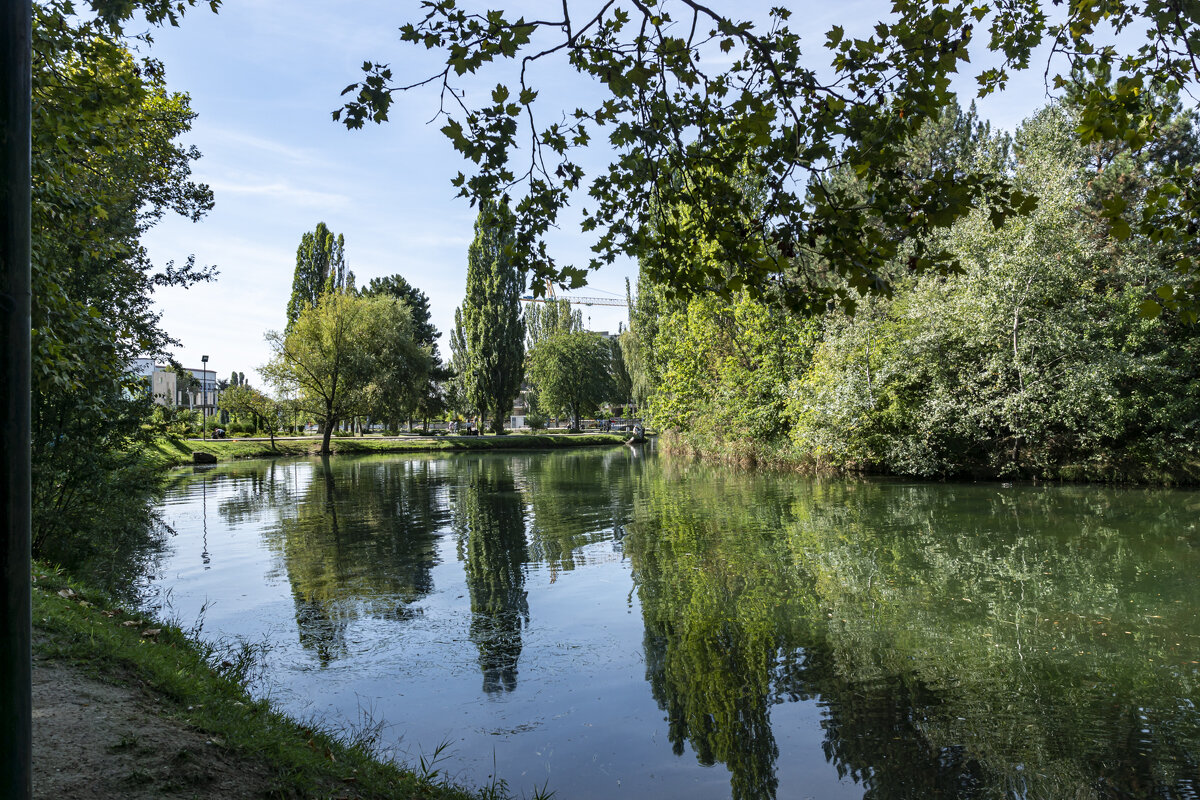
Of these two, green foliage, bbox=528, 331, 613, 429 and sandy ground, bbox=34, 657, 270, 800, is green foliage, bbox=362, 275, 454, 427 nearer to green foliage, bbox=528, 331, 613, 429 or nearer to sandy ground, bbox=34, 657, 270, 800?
green foliage, bbox=528, 331, 613, 429

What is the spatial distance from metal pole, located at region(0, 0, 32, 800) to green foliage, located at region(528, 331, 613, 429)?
72216 millimetres

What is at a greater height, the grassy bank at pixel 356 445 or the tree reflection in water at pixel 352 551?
the grassy bank at pixel 356 445

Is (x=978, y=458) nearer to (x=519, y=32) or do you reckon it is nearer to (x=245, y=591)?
(x=245, y=591)

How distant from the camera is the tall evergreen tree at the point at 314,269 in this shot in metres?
60.4

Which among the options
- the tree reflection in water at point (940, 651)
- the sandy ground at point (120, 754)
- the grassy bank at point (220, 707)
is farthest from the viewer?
the tree reflection in water at point (940, 651)

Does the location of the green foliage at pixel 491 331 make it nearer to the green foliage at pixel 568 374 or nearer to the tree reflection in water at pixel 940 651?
the green foliage at pixel 568 374

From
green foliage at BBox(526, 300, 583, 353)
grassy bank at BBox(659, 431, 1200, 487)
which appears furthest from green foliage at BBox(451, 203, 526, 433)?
grassy bank at BBox(659, 431, 1200, 487)

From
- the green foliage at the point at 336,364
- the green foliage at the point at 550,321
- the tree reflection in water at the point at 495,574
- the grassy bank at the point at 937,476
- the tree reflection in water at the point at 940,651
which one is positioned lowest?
the tree reflection in water at the point at 495,574

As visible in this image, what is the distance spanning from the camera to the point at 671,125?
5137 mm

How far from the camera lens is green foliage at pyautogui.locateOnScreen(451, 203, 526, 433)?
59.6 meters

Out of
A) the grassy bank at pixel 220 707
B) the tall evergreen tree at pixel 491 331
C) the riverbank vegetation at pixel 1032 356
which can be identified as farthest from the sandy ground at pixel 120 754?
the tall evergreen tree at pixel 491 331

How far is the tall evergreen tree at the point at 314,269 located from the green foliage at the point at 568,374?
857 inches

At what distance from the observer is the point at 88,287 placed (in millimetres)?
10453

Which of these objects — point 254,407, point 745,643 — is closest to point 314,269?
point 254,407
